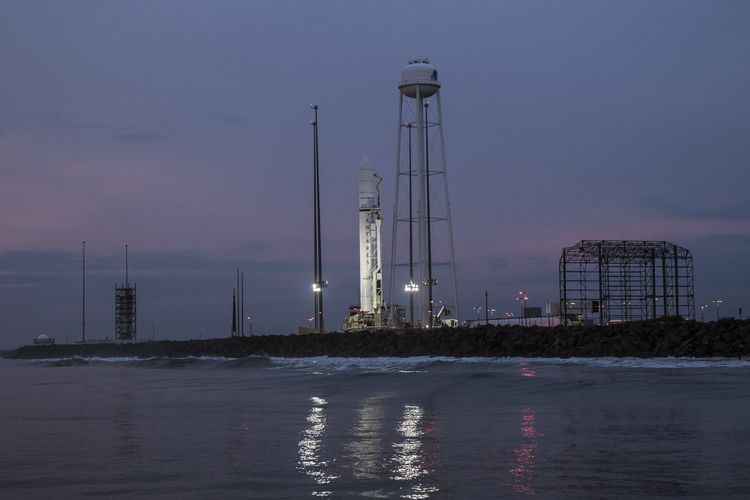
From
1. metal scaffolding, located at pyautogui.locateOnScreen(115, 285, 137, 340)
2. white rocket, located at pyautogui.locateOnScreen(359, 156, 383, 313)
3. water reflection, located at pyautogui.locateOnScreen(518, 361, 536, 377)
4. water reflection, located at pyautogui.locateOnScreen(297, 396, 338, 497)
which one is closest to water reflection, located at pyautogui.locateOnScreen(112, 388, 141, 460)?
water reflection, located at pyautogui.locateOnScreen(297, 396, 338, 497)

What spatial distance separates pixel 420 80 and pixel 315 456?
5125 centimetres

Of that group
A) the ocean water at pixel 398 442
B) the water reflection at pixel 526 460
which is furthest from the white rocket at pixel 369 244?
the water reflection at pixel 526 460

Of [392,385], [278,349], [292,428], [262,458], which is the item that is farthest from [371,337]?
[262,458]

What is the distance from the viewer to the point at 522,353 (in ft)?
131

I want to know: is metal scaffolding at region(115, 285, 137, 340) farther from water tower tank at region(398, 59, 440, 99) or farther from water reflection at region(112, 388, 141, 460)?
water reflection at region(112, 388, 141, 460)

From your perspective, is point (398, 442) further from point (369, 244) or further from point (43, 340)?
point (43, 340)

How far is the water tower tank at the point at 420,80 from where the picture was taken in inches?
2349

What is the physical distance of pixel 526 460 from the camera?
388 inches

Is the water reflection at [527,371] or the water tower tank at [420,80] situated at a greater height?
the water tower tank at [420,80]

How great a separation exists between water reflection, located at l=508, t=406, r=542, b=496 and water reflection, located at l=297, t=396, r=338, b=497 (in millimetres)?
1844

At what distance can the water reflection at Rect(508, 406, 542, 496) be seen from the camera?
8344mm

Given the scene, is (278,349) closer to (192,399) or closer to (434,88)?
(434,88)

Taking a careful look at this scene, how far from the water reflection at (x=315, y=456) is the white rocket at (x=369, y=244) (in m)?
51.8

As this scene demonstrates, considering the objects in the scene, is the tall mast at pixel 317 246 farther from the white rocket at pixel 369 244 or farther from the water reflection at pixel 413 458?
the water reflection at pixel 413 458
